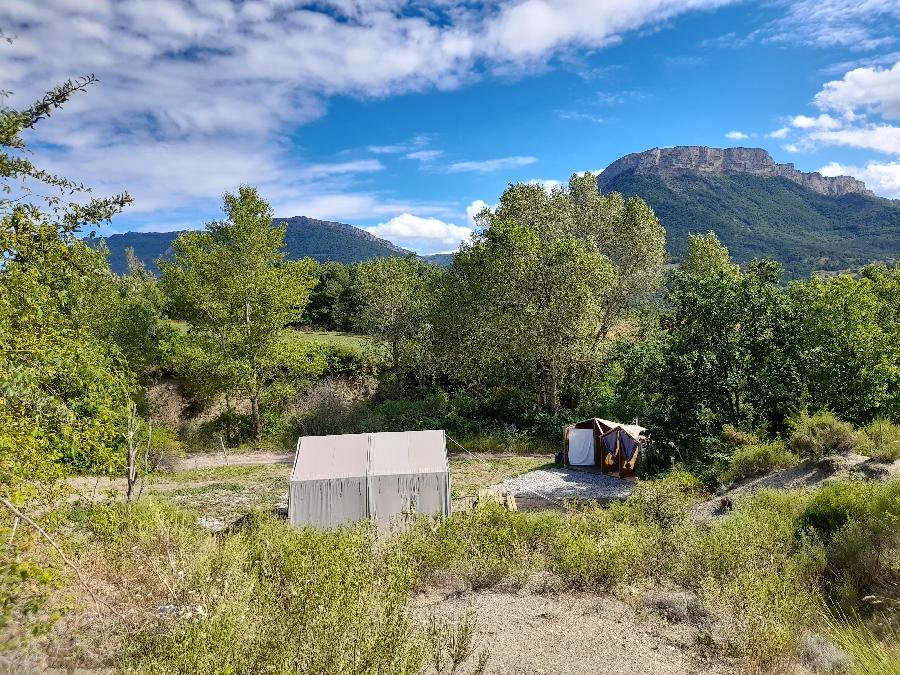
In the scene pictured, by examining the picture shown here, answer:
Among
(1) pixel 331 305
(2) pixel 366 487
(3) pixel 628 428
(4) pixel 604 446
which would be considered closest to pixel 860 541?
(2) pixel 366 487

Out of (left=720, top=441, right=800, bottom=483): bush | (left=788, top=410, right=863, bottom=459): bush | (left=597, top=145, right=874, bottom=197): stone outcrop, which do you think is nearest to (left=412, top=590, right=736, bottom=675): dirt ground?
(left=720, top=441, right=800, bottom=483): bush

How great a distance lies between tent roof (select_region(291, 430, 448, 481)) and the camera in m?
14.4

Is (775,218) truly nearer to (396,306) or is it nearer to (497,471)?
(396,306)

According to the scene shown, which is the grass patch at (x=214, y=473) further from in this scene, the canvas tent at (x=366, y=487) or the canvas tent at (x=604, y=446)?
the canvas tent at (x=604, y=446)

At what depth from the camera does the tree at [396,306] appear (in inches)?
1161

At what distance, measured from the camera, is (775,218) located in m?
133

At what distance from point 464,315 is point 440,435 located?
1164cm

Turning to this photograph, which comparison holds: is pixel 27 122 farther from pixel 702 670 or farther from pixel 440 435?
pixel 440 435

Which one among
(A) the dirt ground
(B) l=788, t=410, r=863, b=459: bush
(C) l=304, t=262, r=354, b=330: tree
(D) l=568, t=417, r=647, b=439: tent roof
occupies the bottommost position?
(D) l=568, t=417, r=647, b=439: tent roof

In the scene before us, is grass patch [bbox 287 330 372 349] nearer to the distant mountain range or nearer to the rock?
the rock

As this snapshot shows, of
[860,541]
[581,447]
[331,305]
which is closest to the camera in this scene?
[860,541]

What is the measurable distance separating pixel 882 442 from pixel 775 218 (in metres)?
144

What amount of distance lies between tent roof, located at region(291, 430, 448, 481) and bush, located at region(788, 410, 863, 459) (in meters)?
9.58

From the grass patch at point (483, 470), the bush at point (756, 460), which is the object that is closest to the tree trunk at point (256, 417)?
the grass patch at point (483, 470)
